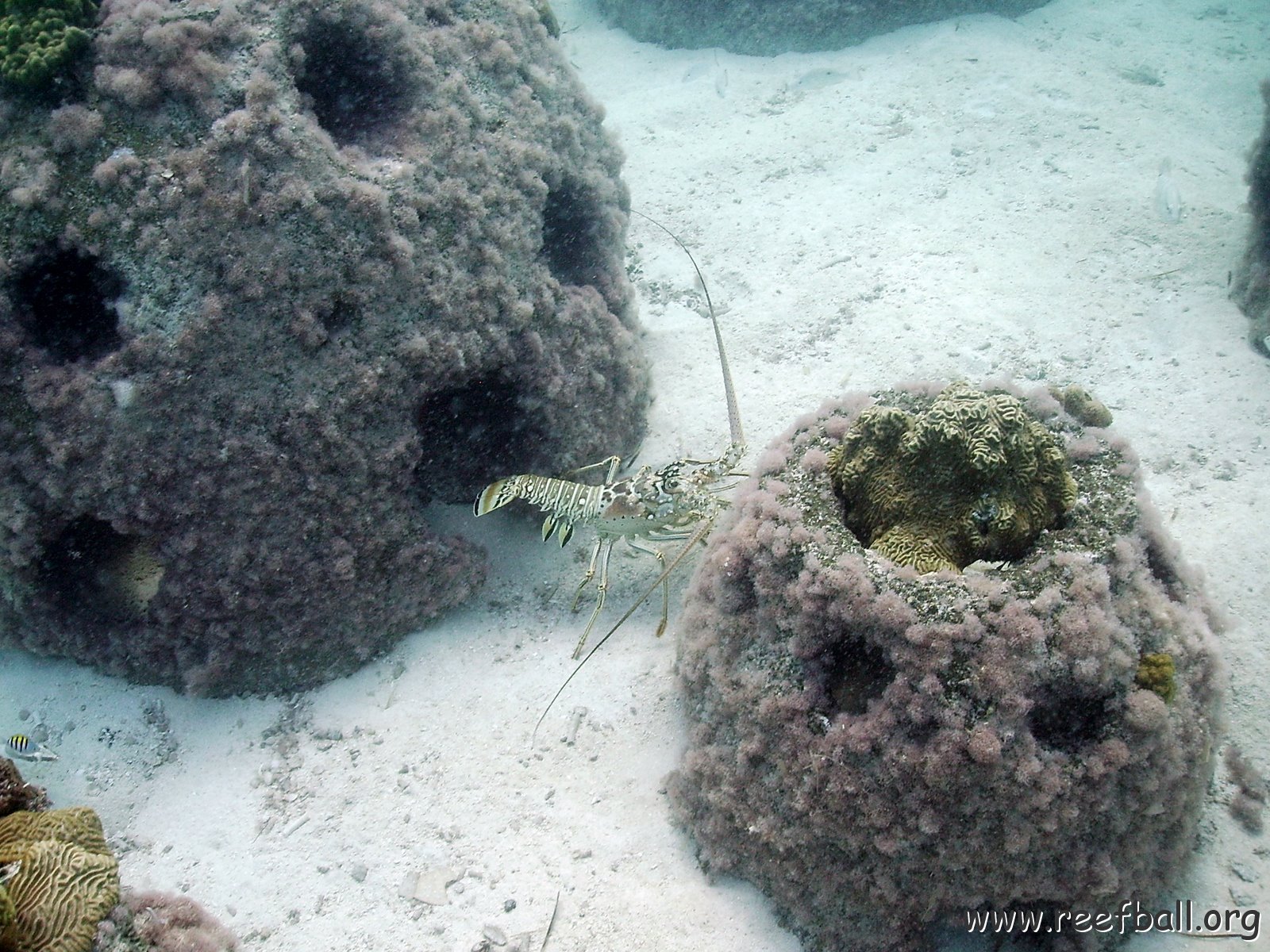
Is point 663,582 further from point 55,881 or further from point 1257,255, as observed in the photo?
point 1257,255

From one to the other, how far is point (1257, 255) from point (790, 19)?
1016cm

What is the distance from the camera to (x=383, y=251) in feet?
16.0

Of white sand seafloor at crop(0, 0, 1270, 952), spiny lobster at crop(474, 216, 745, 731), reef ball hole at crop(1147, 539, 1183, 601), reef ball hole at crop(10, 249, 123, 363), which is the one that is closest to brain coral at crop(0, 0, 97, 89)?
reef ball hole at crop(10, 249, 123, 363)

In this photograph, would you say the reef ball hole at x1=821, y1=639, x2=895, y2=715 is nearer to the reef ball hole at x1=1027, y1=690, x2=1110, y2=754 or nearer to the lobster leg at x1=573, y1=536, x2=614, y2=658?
the reef ball hole at x1=1027, y1=690, x2=1110, y2=754

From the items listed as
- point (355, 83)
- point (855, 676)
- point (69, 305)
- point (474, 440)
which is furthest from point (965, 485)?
point (69, 305)

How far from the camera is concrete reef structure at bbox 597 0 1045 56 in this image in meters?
14.0

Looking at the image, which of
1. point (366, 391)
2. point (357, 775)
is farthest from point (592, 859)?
point (366, 391)

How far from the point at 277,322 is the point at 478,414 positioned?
1.75m

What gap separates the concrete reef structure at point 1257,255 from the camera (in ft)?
23.1

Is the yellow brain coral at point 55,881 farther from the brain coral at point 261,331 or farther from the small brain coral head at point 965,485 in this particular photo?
the small brain coral head at point 965,485

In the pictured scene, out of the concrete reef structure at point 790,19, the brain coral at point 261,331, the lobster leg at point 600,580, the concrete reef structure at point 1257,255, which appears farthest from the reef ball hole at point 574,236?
the concrete reef structure at point 790,19

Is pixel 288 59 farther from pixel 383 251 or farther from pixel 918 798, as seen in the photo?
pixel 918 798

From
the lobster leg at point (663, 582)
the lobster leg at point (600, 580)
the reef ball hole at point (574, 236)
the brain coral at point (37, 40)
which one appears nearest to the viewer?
the brain coral at point (37, 40)

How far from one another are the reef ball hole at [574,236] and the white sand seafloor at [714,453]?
138 centimetres
